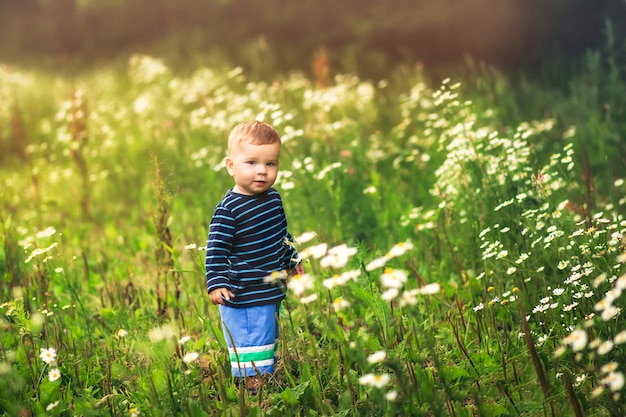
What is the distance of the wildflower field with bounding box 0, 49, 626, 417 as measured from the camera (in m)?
2.61

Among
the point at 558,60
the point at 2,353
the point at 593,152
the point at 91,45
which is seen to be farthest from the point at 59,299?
the point at 91,45

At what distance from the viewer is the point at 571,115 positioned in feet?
23.4

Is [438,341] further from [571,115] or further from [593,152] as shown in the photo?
[571,115]

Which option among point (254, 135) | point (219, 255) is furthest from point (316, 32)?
point (219, 255)

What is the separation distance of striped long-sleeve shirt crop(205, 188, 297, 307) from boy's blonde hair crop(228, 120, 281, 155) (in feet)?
0.76

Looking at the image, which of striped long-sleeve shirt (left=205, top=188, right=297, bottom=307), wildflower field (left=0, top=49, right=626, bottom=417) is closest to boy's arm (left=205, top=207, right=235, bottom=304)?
striped long-sleeve shirt (left=205, top=188, right=297, bottom=307)

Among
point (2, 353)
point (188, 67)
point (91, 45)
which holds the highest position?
point (91, 45)

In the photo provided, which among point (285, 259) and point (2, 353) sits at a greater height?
point (285, 259)

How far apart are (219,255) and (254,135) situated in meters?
0.49

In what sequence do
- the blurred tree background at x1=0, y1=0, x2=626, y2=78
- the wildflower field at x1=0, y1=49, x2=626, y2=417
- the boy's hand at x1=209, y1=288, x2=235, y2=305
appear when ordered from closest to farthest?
the wildflower field at x1=0, y1=49, x2=626, y2=417, the boy's hand at x1=209, y1=288, x2=235, y2=305, the blurred tree background at x1=0, y1=0, x2=626, y2=78

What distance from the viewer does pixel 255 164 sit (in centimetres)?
289

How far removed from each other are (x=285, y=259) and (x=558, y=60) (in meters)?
7.10

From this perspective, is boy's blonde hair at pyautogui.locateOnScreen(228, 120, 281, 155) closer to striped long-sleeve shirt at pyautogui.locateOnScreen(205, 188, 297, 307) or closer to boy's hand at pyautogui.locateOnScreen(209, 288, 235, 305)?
striped long-sleeve shirt at pyautogui.locateOnScreen(205, 188, 297, 307)

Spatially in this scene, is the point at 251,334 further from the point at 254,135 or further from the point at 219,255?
the point at 254,135
